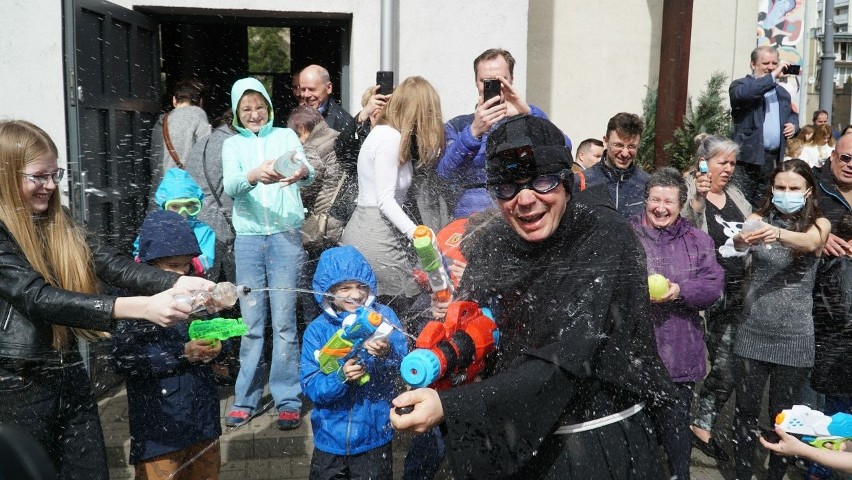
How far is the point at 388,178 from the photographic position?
4484 millimetres

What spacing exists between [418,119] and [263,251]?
1265 mm

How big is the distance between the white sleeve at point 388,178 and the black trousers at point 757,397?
2.16 meters

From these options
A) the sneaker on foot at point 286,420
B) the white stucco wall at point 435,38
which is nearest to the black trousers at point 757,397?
the sneaker on foot at point 286,420

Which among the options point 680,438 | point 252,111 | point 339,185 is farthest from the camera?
point 339,185

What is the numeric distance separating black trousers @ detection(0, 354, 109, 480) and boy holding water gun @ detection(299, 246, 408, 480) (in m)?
0.92

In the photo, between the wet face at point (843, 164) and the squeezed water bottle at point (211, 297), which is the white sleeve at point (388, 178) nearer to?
the squeezed water bottle at point (211, 297)

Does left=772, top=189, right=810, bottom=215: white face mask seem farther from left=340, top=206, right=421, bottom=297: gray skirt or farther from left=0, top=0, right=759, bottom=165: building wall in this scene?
left=0, top=0, right=759, bottom=165: building wall

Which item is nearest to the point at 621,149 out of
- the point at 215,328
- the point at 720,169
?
the point at 720,169

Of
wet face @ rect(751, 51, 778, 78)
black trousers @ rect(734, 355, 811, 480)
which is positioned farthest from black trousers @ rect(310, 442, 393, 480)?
wet face @ rect(751, 51, 778, 78)

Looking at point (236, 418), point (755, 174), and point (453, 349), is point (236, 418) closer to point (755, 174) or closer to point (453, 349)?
point (453, 349)

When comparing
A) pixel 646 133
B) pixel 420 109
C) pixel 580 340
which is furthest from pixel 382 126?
pixel 646 133

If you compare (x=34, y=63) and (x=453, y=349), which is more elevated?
(x=34, y=63)

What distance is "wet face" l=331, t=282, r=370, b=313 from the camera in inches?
145

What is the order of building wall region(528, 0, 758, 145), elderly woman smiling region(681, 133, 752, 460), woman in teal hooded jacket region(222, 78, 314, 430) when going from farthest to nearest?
building wall region(528, 0, 758, 145) < woman in teal hooded jacket region(222, 78, 314, 430) < elderly woman smiling region(681, 133, 752, 460)
